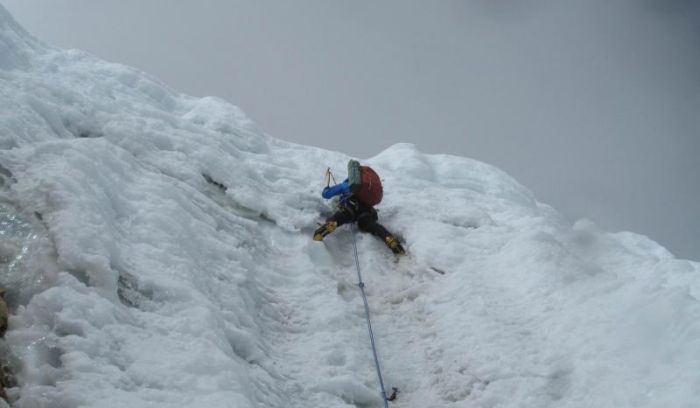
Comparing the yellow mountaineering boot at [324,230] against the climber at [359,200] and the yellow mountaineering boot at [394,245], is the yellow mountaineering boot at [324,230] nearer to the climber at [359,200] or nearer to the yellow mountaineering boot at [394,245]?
the climber at [359,200]

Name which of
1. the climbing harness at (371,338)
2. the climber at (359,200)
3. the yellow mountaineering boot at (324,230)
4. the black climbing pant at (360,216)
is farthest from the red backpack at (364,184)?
the climbing harness at (371,338)

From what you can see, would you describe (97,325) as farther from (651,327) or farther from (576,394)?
(651,327)

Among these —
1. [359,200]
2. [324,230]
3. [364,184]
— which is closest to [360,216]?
[359,200]

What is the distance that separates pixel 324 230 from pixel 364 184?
110 cm

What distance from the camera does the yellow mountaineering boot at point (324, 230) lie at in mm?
8430

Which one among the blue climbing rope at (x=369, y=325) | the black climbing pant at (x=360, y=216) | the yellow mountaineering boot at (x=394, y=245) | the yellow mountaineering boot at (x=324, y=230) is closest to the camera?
the blue climbing rope at (x=369, y=325)

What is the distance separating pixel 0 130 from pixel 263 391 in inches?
158

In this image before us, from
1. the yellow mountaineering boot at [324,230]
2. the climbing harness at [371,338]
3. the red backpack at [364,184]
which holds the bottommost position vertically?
the climbing harness at [371,338]

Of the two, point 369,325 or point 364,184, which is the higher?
point 364,184

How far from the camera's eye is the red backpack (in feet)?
29.6

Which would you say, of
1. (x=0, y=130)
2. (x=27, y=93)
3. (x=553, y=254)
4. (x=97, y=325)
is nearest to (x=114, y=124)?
(x=27, y=93)

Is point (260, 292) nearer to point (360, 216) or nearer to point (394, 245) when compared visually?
point (394, 245)

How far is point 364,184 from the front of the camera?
9.09m

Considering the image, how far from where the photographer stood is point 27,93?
7.34 m
